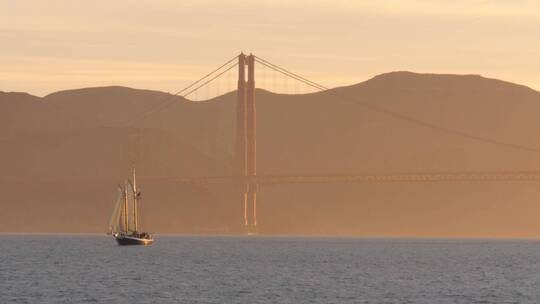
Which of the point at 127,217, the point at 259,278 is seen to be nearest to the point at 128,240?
the point at 127,217

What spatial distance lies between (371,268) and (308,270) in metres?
7.82

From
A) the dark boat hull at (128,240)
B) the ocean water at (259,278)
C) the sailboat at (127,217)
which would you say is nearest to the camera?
the ocean water at (259,278)

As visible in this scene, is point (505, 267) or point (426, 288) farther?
point (505, 267)

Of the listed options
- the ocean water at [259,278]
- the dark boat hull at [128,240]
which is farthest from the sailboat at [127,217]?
the ocean water at [259,278]

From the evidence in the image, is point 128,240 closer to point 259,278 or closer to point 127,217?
point 127,217

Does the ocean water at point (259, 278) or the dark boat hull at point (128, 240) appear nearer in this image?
the ocean water at point (259, 278)

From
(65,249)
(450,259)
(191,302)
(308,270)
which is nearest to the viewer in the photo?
(191,302)

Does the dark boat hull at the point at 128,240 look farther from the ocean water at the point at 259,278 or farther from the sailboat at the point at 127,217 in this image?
the ocean water at the point at 259,278

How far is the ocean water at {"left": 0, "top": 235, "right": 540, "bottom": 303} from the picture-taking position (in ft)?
318

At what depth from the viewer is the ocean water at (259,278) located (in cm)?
9681

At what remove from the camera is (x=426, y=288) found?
10694 centimetres

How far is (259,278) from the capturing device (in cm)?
11606

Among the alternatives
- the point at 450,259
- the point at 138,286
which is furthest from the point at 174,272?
the point at 450,259

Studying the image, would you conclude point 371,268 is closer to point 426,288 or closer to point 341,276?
point 341,276
